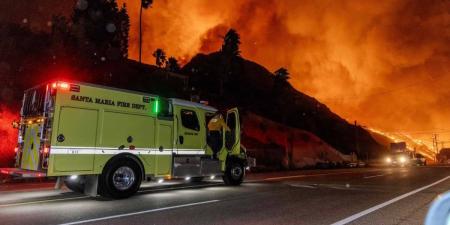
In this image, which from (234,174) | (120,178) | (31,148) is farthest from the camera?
(234,174)

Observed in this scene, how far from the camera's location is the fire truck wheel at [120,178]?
33.6 ft

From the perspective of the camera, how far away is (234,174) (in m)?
14.7

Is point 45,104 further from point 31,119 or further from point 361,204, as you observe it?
point 361,204

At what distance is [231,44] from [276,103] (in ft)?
62.6

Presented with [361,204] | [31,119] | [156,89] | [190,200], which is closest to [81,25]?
[156,89]

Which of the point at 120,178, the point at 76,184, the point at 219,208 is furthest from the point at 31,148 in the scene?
the point at 219,208

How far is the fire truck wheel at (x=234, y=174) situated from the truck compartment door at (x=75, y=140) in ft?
18.9

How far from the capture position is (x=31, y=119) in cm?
1059

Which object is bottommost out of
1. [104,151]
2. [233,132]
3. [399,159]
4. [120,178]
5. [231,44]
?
[120,178]

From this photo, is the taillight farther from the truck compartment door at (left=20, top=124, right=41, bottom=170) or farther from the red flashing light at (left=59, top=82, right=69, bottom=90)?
the truck compartment door at (left=20, top=124, right=41, bottom=170)

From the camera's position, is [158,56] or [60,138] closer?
[60,138]

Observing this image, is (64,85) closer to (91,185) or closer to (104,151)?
(104,151)

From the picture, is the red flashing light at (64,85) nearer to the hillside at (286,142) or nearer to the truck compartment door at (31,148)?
the truck compartment door at (31,148)

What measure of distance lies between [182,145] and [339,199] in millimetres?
5244
